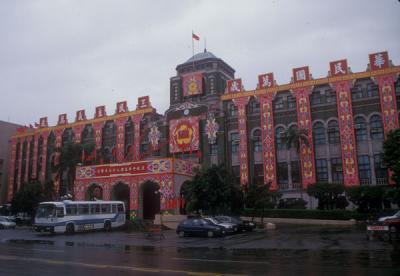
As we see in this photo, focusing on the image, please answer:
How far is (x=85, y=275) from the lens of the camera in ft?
35.2

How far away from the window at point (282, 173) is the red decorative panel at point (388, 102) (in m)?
11.0

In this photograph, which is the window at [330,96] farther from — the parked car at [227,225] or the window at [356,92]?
the parked car at [227,225]

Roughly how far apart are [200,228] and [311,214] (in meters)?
15.4

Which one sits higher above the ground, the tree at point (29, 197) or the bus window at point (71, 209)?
the tree at point (29, 197)

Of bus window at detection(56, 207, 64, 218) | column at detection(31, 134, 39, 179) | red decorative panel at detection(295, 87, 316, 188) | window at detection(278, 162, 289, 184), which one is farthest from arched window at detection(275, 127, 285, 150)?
column at detection(31, 134, 39, 179)

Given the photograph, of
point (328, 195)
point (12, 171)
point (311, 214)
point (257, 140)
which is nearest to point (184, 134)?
point (257, 140)

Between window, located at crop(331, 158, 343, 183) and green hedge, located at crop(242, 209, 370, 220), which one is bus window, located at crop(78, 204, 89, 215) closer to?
green hedge, located at crop(242, 209, 370, 220)

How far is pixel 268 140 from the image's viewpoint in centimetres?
4456

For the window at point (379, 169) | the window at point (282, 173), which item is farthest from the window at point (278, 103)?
the window at point (379, 169)

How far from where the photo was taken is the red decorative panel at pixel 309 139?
137 feet

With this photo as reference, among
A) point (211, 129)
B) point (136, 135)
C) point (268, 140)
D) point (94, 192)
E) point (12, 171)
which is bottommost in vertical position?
point (94, 192)

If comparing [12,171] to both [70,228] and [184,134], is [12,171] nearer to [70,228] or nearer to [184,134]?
[184,134]

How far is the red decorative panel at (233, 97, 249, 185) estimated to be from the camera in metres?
45.2

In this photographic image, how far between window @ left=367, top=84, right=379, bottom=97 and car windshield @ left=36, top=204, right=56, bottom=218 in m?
32.7
